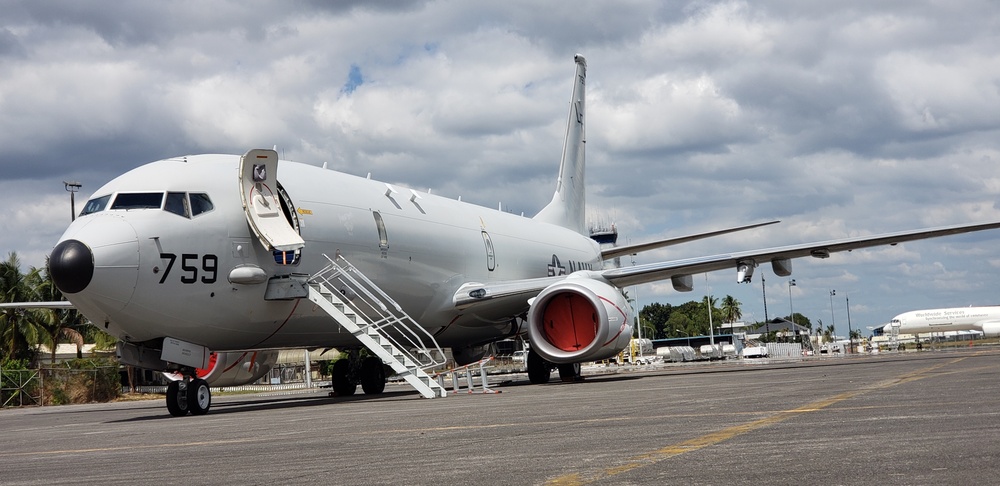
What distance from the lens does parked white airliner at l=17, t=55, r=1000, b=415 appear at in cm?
1359

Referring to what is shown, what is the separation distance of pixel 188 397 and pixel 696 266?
1060 cm

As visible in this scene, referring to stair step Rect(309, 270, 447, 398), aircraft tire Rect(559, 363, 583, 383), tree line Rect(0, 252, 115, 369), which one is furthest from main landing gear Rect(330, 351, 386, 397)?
tree line Rect(0, 252, 115, 369)

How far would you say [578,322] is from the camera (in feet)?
62.0

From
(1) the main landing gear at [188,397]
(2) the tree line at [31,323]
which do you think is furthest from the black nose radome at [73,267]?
(2) the tree line at [31,323]

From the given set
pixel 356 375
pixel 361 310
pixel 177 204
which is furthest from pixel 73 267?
pixel 356 375

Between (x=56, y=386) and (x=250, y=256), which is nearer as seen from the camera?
(x=250, y=256)

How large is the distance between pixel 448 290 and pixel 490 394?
3927 millimetres

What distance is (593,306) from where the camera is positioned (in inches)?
725

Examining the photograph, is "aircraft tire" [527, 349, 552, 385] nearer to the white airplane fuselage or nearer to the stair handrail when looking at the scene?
the white airplane fuselage

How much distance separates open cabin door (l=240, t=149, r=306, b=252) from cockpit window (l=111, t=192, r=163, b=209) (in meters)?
1.21

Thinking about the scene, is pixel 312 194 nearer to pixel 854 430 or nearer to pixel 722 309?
pixel 854 430

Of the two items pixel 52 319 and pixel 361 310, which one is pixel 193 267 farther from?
pixel 52 319

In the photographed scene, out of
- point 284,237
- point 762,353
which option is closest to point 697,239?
point 284,237

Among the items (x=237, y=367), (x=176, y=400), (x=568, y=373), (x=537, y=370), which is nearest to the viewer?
(x=176, y=400)
